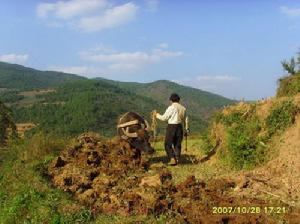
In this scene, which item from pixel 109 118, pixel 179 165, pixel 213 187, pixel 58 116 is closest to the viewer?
pixel 213 187

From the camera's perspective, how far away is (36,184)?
36.5 ft

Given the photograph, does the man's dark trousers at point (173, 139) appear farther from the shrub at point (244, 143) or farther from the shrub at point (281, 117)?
the shrub at point (281, 117)

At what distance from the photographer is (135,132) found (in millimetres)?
13977

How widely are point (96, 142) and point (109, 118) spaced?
321 feet

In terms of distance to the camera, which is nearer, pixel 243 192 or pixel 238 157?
pixel 243 192

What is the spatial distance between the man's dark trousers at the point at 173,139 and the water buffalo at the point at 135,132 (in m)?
0.55

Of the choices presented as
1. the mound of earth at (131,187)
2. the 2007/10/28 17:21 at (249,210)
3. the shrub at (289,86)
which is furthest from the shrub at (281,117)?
the 2007/10/28 17:21 at (249,210)

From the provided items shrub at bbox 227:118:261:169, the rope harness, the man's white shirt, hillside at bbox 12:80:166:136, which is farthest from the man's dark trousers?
hillside at bbox 12:80:166:136

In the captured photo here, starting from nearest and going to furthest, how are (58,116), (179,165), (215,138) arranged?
(179,165), (215,138), (58,116)

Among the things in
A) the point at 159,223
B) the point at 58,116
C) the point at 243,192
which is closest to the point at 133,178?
the point at 243,192

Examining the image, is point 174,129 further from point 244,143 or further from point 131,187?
point 131,187

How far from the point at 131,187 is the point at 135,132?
3.70m

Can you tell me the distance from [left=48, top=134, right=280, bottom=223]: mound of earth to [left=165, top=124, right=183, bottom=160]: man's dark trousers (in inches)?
19.9

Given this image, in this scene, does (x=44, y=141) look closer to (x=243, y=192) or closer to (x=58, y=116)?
(x=243, y=192)
